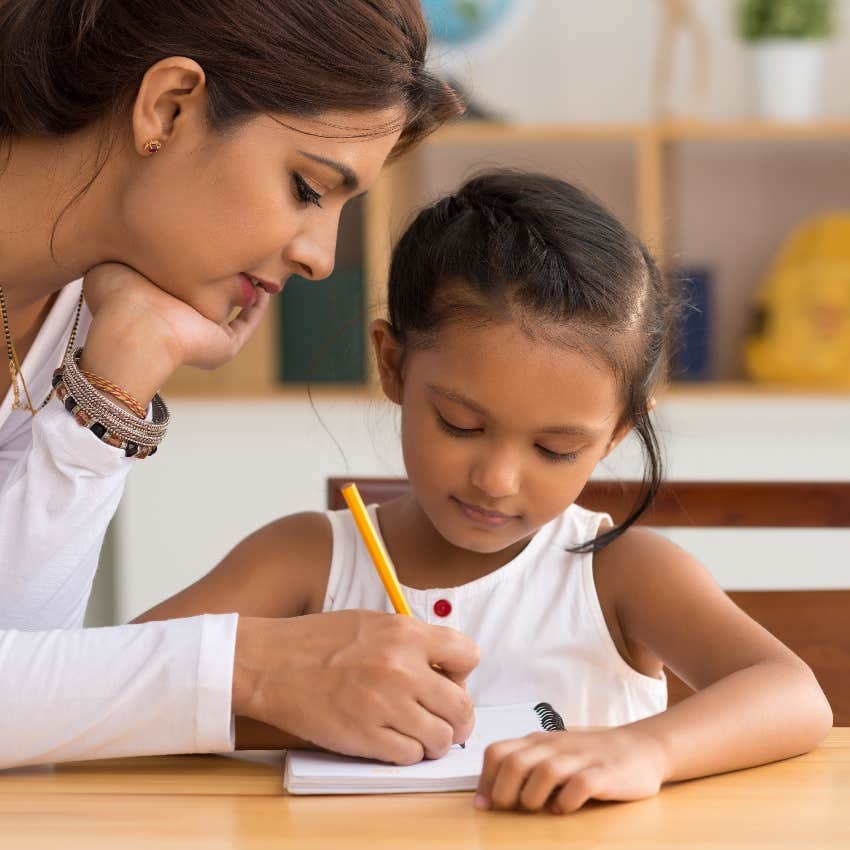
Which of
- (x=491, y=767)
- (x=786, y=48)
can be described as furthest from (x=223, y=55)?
(x=786, y=48)

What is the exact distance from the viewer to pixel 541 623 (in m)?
1.22

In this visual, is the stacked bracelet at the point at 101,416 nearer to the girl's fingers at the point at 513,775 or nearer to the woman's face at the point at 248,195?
the woman's face at the point at 248,195

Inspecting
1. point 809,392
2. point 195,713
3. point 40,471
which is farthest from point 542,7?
point 195,713

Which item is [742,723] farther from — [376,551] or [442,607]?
[442,607]

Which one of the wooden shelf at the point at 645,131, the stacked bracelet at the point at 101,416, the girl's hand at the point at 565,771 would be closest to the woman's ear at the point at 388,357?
the stacked bracelet at the point at 101,416

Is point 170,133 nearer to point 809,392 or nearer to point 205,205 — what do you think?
point 205,205

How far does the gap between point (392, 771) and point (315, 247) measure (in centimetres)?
51

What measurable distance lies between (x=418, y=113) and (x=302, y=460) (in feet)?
6.22

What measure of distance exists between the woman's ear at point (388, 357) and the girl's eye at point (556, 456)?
0.59 feet

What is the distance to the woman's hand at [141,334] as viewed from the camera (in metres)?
1.14

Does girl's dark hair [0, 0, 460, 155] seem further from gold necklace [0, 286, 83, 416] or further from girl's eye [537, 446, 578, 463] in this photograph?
girl's eye [537, 446, 578, 463]

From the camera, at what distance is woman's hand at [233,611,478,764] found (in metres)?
0.85

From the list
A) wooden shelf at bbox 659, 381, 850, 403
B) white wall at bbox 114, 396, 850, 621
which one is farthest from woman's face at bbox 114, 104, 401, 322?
wooden shelf at bbox 659, 381, 850, 403

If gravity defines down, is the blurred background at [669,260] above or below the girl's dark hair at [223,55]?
below
